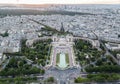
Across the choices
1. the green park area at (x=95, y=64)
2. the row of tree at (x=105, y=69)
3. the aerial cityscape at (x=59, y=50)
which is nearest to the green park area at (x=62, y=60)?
the aerial cityscape at (x=59, y=50)

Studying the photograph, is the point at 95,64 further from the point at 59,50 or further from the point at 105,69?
the point at 59,50

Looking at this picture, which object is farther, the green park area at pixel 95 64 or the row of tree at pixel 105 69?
the row of tree at pixel 105 69

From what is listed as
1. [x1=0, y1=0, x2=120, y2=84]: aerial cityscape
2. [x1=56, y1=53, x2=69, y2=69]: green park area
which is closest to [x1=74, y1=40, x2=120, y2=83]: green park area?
[x1=0, y1=0, x2=120, y2=84]: aerial cityscape

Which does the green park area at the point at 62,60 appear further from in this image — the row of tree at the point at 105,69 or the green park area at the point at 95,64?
the row of tree at the point at 105,69

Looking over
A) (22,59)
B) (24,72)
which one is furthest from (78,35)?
(24,72)

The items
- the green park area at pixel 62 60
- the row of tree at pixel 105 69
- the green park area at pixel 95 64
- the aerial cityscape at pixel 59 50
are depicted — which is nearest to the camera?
the green park area at pixel 95 64

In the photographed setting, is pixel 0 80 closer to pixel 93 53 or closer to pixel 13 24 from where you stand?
pixel 93 53

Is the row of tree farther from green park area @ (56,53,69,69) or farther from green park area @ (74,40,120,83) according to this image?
green park area @ (56,53,69,69)

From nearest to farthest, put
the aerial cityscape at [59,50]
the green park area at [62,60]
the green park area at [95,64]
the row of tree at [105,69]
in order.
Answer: the green park area at [95,64] < the aerial cityscape at [59,50] < the row of tree at [105,69] < the green park area at [62,60]
